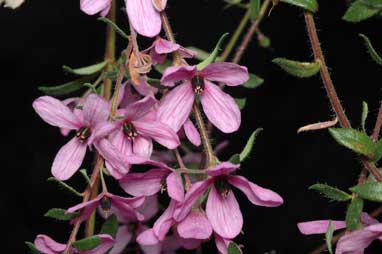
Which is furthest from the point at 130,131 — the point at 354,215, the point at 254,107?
the point at 254,107

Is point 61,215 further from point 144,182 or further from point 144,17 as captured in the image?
point 144,17

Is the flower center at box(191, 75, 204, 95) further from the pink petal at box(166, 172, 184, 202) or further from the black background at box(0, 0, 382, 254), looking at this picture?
the black background at box(0, 0, 382, 254)

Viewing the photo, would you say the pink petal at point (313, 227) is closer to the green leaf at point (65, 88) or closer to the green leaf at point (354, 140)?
the green leaf at point (354, 140)

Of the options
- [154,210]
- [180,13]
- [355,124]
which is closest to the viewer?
[154,210]

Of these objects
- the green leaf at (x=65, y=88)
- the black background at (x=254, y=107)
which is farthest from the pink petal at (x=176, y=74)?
the black background at (x=254, y=107)

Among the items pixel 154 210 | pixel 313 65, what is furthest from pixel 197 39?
pixel 313 65

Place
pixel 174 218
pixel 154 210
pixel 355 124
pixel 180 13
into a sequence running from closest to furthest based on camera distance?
pixel 174 218, pixel 154 210, pixel 355 124, pixel 180 13

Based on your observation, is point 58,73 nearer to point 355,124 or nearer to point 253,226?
point 253,226
